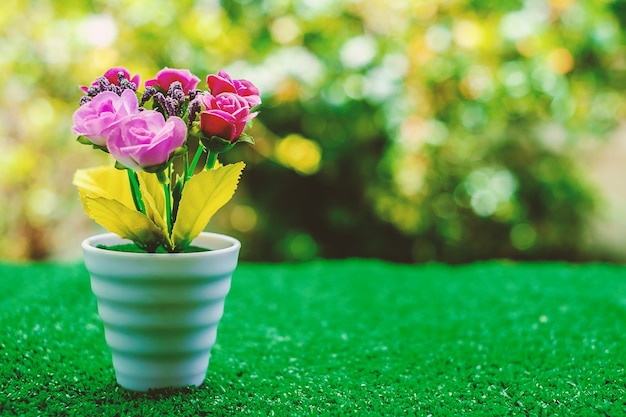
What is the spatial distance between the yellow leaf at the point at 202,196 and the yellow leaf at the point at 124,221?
0.10ft

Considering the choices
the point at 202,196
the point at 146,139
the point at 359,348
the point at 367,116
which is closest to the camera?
the point at 146,139

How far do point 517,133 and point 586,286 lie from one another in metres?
1.32

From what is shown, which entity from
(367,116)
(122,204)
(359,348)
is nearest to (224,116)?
(122,204)

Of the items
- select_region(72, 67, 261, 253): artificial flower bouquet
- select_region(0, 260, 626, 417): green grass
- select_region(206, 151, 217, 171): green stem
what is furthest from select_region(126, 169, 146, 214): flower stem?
select_region(0, 260, 626, 417): green grass

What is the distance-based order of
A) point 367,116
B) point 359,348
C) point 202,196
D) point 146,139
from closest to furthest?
point 146,139 → point 202,196 → point 359,348 → point 367,116

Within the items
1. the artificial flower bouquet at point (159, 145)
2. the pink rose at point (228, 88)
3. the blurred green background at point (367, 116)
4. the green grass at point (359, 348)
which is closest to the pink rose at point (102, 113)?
the artificial flower bouquet at point (159, 145)

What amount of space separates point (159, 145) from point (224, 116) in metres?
0.09

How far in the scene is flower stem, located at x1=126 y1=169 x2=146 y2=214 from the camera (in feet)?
2.95

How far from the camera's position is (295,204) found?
2.63 m

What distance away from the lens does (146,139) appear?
78 centimetres

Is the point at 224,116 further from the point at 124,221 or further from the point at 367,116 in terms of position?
the point at 367,116

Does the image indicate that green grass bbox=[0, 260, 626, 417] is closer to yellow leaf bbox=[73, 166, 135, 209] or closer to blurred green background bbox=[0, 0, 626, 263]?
yellow leaf bbox=[73, 166, 135, 209]

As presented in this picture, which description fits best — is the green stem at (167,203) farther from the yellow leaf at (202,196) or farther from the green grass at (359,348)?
the green grass at (359,348)

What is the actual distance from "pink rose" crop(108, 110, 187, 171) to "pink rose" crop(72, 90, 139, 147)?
0.05ft
